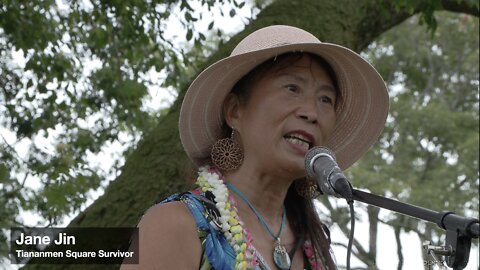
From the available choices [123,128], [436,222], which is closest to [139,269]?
[436,222]

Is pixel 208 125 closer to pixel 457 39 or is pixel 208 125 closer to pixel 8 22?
pixel 8 22

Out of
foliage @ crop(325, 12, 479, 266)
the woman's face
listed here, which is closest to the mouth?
the woman's face

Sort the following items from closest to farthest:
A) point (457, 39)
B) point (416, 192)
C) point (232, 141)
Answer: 1. point (232, 141)
2. point (416, 192)
3. point (457, 39)

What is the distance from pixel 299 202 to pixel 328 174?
1.17m

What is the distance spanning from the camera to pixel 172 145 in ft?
17.1

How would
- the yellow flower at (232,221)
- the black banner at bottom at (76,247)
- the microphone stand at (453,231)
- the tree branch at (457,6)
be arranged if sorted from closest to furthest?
1. the microphone stand at (453,231)
2. the yellow flower at (232,221)
3. the black banner at bottom at (76,247)
4. the tree branch at (457,6)

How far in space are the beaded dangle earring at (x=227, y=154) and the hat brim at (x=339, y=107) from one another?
100 millimetres

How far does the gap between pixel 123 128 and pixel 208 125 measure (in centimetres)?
490

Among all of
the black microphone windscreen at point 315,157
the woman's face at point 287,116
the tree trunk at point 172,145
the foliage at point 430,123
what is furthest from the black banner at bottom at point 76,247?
the foliage at point 430,123

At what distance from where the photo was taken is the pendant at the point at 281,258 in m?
3.27

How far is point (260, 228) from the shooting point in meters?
3.35

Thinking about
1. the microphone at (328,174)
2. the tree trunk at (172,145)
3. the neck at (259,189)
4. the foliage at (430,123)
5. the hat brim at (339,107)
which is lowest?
the microphone at (328,174)

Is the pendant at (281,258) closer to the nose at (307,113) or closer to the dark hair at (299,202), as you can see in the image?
the dark hair at (299,202)

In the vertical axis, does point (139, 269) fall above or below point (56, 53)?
below
